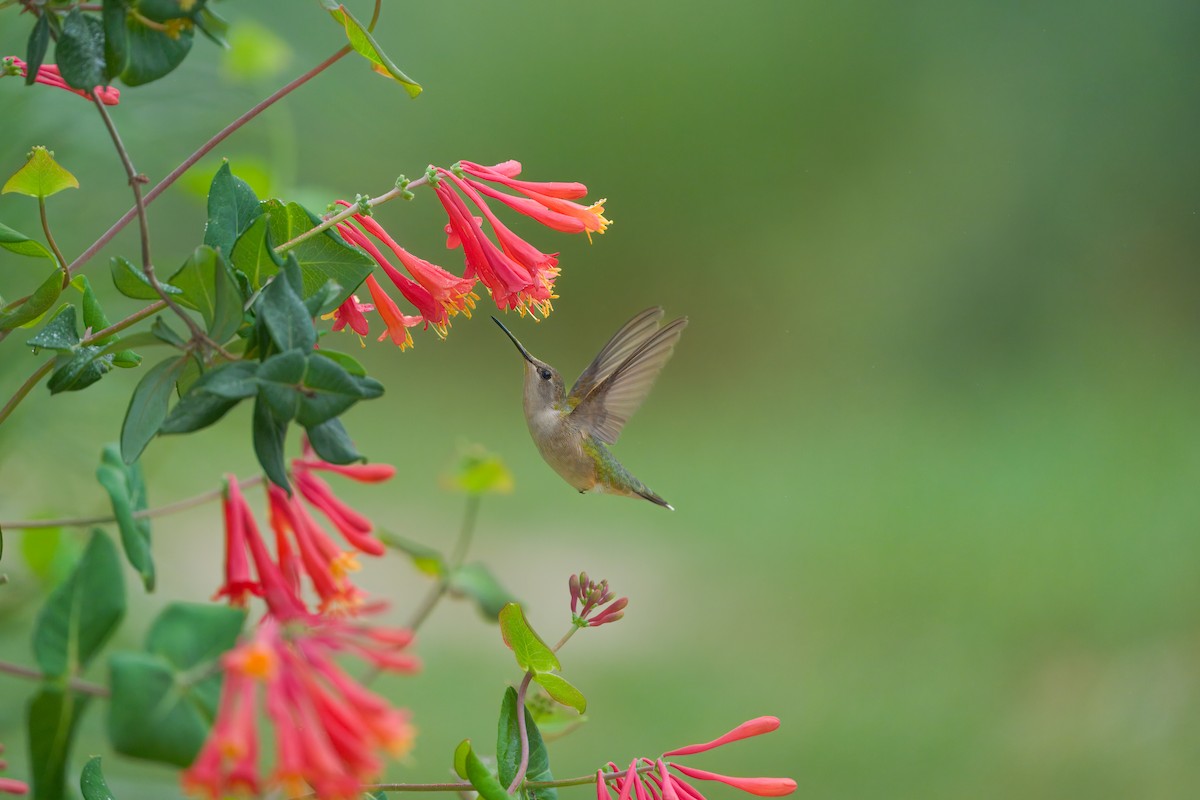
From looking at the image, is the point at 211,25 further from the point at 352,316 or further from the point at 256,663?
the point at 256,663

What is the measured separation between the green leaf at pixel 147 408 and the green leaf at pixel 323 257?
0.18 feet

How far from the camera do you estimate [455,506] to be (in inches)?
118

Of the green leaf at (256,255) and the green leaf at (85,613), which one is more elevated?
the green leaf at (256,255)

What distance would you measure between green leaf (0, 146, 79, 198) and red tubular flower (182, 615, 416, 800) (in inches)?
10.2

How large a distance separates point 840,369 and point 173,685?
3319 millimetres

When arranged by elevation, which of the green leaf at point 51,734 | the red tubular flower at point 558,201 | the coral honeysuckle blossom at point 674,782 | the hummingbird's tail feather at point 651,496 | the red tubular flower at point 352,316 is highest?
the hummingbird's tail feather at point 651,496

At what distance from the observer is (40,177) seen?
48cm

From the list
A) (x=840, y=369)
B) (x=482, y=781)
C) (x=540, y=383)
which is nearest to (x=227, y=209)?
(x=482, y=781)

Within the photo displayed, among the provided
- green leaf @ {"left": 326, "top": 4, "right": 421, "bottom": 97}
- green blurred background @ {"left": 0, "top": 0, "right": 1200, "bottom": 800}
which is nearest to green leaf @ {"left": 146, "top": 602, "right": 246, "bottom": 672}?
green leaf @ {"left": 326, "top": 4, "right": 421, "bottom": 97}

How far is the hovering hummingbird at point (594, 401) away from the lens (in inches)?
29.7

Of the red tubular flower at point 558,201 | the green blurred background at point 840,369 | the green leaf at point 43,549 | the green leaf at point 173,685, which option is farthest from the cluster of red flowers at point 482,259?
the green blurred background at point 840,369

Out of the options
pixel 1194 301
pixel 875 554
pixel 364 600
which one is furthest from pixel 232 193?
pixel 1194 301

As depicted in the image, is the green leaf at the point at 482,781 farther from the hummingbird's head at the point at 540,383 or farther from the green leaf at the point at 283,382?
the hummingbird's head at the point at 540,383

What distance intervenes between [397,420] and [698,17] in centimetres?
144
